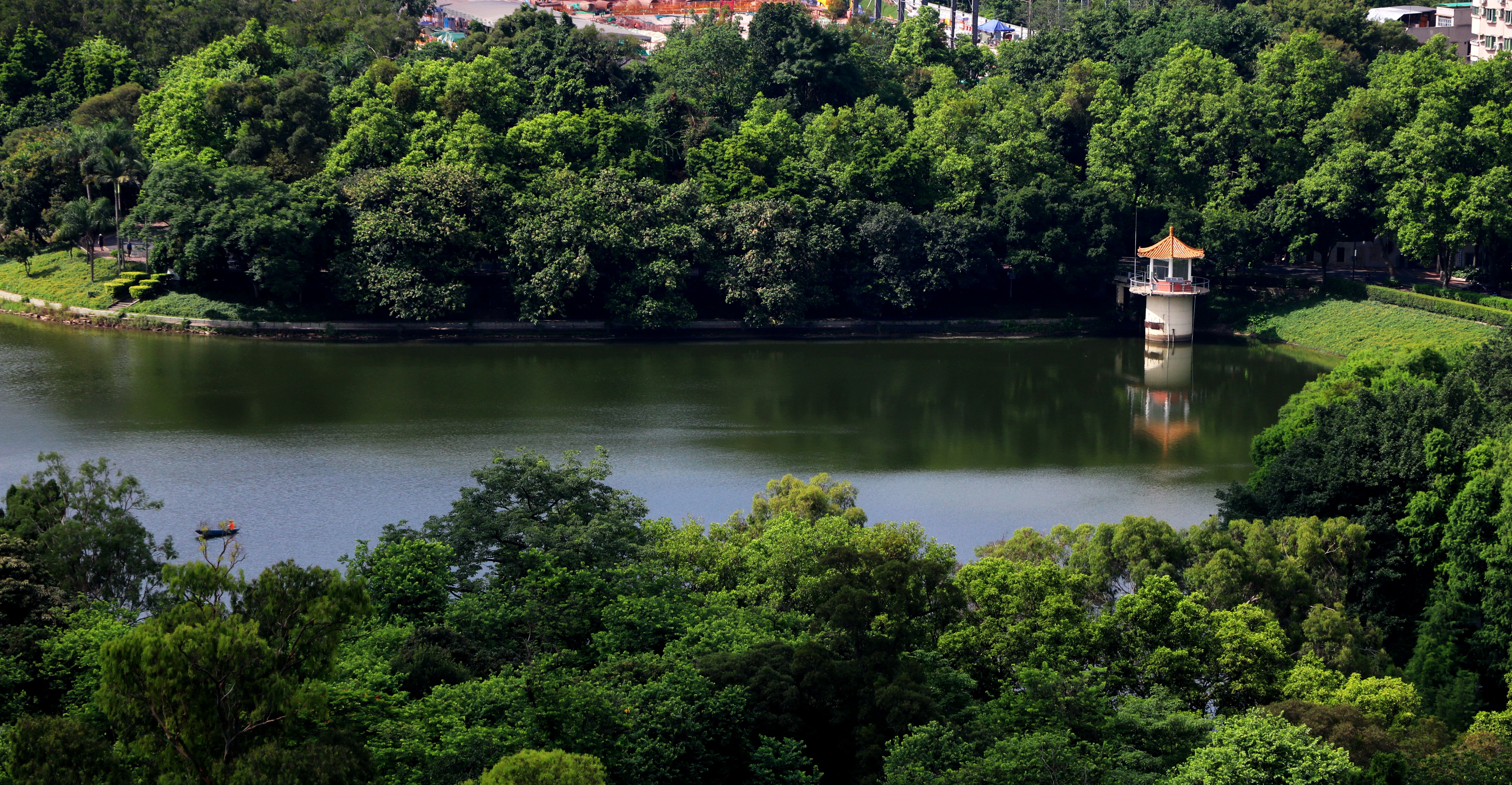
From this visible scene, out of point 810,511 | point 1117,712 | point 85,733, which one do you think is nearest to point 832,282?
point 810,511

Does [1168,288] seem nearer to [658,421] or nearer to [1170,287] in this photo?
[1170,287]

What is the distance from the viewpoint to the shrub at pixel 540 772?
1527cm

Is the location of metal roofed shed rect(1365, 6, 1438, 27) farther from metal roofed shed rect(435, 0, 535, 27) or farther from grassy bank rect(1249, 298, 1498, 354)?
metal roofed shed rect(435, 0, 535, 27)

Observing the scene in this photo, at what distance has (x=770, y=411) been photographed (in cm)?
4328

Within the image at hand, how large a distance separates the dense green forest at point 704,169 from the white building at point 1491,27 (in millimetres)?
12466

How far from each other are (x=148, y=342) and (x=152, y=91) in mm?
17540

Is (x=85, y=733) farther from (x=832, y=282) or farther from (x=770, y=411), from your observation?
(x=832, y=282)

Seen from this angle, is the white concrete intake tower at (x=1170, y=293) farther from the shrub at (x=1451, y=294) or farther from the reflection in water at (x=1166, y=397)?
the shrub at (x=1451, y=294)

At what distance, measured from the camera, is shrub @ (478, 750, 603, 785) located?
1527 centimetres

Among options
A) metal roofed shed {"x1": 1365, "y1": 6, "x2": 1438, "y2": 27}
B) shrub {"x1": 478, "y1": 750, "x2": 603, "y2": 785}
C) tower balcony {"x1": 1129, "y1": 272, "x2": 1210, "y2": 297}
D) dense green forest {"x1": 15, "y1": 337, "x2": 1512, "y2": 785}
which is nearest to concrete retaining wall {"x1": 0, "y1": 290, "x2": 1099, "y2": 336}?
tower balcony {"x1": 1129, "y1": 272, "x2": 1210, "y2": 297}

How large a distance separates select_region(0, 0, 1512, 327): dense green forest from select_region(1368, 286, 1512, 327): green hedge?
1813 mm

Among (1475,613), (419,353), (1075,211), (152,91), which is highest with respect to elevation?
(152,91)

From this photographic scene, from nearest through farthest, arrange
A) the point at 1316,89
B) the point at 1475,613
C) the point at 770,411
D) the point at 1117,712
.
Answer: the point at 1117,712
the point at 1475,613
the point at 770,411
the point at 1316,89

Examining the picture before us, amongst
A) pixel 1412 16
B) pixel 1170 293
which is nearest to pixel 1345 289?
pixel 1170 293
